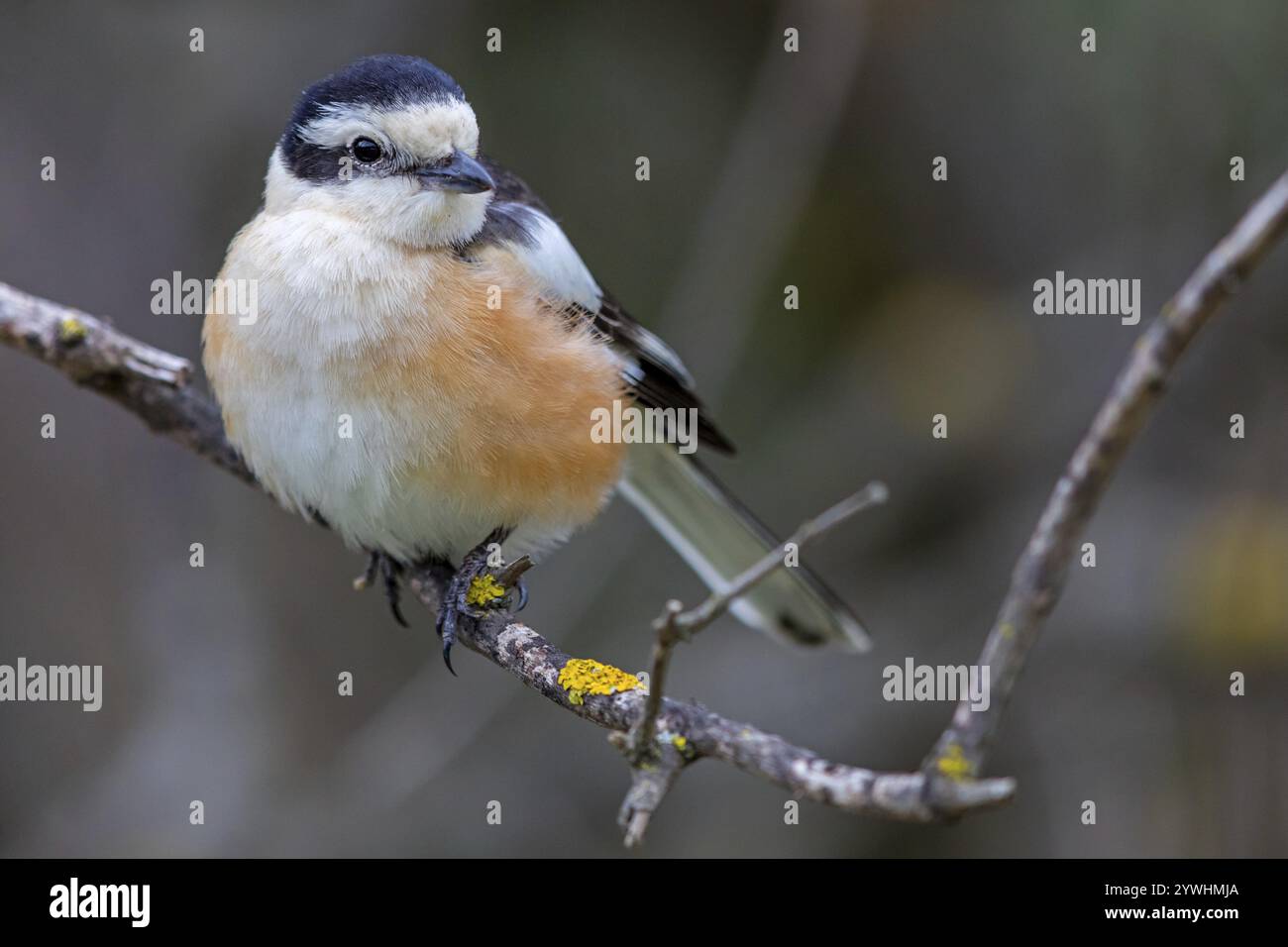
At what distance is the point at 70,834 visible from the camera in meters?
6.21

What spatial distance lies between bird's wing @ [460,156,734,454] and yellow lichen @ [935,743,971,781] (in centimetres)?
276

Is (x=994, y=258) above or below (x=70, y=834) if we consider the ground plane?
above

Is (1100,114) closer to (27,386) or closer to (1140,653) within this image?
(1140,653)

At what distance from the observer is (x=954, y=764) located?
206cm

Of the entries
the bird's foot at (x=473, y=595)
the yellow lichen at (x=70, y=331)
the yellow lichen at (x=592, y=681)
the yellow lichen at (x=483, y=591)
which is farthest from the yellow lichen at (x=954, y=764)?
the yellow lichen at (x=70, y=331)

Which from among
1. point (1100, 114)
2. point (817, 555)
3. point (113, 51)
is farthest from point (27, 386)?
point (1100, 114)

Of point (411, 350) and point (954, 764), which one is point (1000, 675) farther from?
point (411, 350)

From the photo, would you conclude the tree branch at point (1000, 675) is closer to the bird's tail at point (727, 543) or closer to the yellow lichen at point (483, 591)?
the yellow lichen at point (483, 591)

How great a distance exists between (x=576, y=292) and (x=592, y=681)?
1995mm

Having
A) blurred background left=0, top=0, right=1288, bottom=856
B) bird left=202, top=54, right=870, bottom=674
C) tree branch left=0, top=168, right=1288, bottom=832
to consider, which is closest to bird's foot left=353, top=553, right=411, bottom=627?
bird left=202, top=54, right=870, bottom=674

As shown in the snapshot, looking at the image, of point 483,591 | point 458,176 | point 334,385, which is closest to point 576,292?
point 458,176

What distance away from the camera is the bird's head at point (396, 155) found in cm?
412

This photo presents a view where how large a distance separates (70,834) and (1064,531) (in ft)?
18.6

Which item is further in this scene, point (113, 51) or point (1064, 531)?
point (113, 51)
